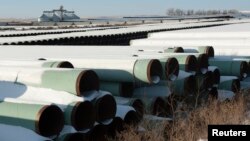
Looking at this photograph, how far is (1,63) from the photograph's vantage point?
8.70 metres

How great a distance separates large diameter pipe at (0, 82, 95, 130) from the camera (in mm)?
5922

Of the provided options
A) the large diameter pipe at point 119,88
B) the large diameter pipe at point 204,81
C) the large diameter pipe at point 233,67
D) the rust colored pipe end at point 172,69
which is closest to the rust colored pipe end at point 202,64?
the large diameter pipe at point 204,81

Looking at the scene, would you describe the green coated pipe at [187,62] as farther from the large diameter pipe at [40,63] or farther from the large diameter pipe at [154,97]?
the large diameter pipe at [40,63]

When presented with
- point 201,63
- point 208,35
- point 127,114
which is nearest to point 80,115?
point 127,114

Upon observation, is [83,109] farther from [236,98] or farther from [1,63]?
[236,98]

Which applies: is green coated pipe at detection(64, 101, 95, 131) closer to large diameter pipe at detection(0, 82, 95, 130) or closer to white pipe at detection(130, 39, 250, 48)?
large diameter pipe at detection(0, 82, 95, 130)

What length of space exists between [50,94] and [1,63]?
3.05 metres

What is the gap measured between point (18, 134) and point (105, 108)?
182cm

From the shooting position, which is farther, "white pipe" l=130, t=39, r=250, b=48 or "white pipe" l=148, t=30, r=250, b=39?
"white pipe" l=148, t=30, r=250, b=39

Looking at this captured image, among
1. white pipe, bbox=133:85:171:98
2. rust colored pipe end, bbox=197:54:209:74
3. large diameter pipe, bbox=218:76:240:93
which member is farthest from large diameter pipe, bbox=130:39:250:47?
white pipe, bbox=133:85:171:98

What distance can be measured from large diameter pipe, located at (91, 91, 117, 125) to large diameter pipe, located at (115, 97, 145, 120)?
956 millimetres

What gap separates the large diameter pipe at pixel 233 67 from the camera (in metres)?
11.2

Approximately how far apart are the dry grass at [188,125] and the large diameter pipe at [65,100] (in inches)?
35.2

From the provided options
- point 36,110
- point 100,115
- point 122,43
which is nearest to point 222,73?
point 100,115
